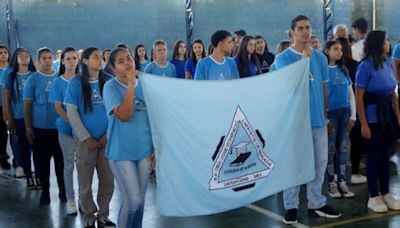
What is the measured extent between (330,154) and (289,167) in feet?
3.95

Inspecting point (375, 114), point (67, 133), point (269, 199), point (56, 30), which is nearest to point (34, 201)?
point (67, 133)

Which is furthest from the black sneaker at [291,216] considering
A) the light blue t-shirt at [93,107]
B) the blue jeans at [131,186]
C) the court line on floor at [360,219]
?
the light blue t-shirt at [93,107]

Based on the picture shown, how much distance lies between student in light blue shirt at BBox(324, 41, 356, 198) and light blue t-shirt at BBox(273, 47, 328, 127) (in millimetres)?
756

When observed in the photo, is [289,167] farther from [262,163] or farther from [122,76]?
[122,76]

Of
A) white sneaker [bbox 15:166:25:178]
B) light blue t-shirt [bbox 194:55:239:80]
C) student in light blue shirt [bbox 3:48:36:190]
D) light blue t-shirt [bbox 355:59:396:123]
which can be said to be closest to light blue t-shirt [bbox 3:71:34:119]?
student in light blue shirt [bbox 3:48:36:190]

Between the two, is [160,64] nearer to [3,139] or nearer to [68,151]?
[68,151]

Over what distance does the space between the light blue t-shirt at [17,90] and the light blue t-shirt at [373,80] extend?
11.7ft

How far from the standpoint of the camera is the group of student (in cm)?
363

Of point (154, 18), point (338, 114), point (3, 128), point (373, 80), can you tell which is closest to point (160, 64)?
point (338, 114)

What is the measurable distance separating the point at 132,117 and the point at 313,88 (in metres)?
1.57

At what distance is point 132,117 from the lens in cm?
361

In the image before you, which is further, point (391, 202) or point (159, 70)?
point (159, 70)

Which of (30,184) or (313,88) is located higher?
(313,88)

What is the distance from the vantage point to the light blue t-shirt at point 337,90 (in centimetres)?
521
